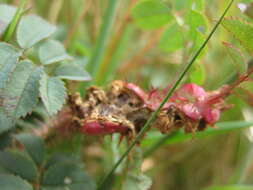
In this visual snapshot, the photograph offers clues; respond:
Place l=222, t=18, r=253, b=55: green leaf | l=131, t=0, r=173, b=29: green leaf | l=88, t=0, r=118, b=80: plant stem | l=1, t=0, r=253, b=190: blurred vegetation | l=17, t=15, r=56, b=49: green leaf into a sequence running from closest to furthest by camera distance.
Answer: l=222, t=18, r=253, b=55: green leaf → l=17, t=15, r=56, b=49: green leaf → l=131, t=0, r=173, b=29: green leaf → l=88, t=0, r=118, b=80: plant stem → l=1, t=0, r=253, b=190: blurred vegetation

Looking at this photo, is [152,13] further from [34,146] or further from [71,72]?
[34,146]

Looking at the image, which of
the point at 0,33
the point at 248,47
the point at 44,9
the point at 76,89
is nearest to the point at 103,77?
the point at 76,89

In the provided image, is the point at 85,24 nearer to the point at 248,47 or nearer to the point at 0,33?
the point at 0,33

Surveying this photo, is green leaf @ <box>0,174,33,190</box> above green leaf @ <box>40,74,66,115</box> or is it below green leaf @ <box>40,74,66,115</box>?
below

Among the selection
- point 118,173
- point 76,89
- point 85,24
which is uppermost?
point 85,24

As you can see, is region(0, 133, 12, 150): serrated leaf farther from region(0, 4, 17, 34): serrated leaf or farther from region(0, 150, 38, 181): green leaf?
region(0, 4, 17, 34): serrated leaf

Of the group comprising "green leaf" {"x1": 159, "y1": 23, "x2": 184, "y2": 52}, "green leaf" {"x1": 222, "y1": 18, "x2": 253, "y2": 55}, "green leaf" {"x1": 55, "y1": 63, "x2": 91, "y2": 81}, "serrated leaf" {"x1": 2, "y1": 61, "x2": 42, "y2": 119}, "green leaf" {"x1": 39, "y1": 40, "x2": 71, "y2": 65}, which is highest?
"green leaf" {"x1": 222, "y1": 18, "x2": 253, "y2": 55}

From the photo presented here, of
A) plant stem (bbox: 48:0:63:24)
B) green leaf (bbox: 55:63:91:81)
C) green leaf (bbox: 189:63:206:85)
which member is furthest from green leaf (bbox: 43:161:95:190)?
plant stem (bbox: 48:0:63:24)
